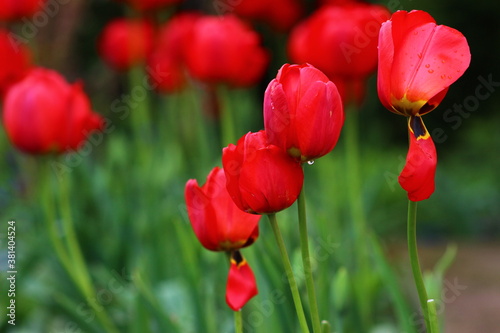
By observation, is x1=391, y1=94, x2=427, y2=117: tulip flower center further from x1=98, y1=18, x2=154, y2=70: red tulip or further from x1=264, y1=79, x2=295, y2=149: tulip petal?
x1=98, y1=18, x2=154, y2=70: red tulip

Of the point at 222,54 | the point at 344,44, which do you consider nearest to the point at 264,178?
the point at 344,44

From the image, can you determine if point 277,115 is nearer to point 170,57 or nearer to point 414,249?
point 414,249

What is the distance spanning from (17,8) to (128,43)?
2.26 ft

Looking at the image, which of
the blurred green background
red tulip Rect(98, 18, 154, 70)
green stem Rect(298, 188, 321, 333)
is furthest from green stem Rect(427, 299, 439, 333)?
red tulip Rect(98, 18, 154, 70)

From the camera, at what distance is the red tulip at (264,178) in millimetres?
751

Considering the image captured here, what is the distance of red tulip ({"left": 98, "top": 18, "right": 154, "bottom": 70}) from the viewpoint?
308 centimetres

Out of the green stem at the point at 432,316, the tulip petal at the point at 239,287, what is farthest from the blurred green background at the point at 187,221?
the green stem at the point at 432,316

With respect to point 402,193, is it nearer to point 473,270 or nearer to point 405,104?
point 473,270

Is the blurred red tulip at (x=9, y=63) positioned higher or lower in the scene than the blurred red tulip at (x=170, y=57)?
higher

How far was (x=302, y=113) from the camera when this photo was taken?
0.76 meters

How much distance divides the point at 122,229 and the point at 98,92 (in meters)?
3.50

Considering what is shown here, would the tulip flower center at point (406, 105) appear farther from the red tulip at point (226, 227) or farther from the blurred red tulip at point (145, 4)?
the blurred red tulip at point (145, 4)

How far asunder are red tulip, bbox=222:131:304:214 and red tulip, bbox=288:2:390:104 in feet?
3.46

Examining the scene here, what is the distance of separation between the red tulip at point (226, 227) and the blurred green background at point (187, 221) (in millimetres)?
368
